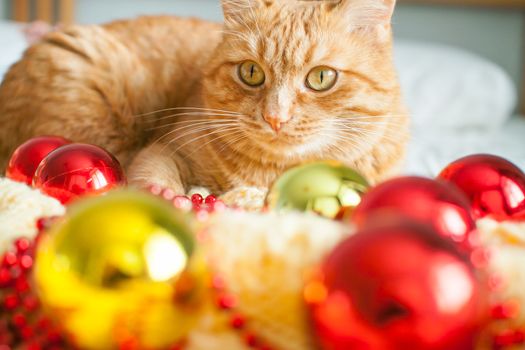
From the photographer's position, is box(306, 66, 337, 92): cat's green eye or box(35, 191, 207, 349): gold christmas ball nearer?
box(35, 191, 207, 349): gold christmas ball

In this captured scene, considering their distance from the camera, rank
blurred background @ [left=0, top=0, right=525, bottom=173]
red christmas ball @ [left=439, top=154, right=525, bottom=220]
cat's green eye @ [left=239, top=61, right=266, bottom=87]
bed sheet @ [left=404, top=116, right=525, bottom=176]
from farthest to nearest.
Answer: blurred background @ [left=0, top=0, right=525, bottom=173] < bed sheet @ [left=404, top=116, right=525, bottom=176] < cat's green eye @ [left=239, top=61, right=266, bottom=87] < red christmas ball @ [left=439, top=154, right=525, bottom=220]

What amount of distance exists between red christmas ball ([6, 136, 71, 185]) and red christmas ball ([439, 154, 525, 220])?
2.65ft

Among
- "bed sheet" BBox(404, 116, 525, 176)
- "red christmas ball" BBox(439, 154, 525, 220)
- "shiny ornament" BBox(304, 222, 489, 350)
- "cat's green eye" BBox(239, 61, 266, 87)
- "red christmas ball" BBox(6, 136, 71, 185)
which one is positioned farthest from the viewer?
"bed sheet" BBox(404, 116, 525, 176)

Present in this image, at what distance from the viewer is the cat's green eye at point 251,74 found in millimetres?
1270

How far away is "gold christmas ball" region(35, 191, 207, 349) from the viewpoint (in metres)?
0.54

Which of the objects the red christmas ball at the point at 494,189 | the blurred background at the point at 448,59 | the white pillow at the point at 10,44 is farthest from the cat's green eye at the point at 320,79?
the white pillow at the point at 10,44

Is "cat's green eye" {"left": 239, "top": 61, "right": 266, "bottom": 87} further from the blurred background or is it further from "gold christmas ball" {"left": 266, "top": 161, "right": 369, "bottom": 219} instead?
the blurred background

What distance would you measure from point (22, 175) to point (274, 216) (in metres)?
0.67

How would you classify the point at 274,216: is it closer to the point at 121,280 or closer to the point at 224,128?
the point at 121,280

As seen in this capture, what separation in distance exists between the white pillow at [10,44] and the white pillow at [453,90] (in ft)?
5.87

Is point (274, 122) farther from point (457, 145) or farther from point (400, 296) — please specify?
point (457, 145)

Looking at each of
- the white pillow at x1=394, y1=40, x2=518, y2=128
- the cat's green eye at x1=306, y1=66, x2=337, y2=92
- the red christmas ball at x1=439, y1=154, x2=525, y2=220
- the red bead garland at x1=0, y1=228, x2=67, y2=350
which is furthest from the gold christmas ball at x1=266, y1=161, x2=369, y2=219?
the white pillow at x1=394, y1=40, x2=518, y2=128

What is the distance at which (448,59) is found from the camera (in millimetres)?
2699

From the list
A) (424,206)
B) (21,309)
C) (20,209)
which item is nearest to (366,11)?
(424,206)
